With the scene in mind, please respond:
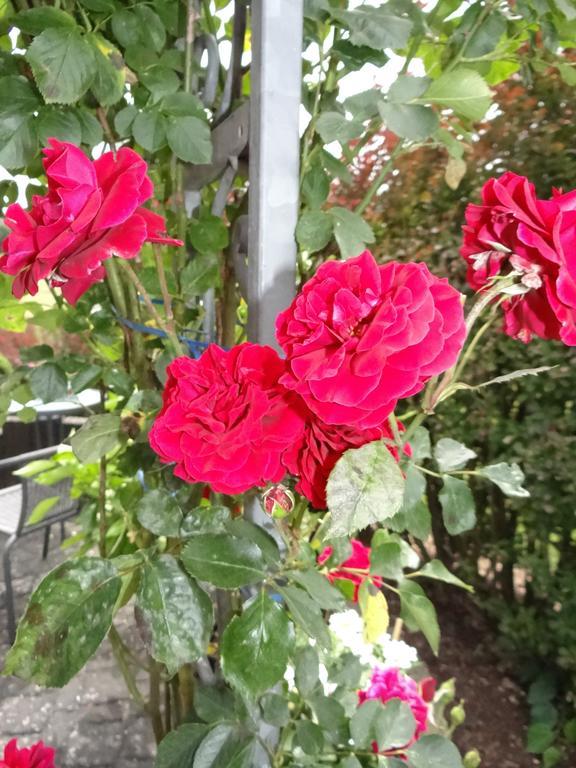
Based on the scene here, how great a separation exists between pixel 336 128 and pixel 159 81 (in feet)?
0.70

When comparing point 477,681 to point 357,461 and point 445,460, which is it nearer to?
point 445,460

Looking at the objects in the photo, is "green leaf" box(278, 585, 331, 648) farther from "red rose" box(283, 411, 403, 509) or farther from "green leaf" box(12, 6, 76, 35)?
"green leaf" box(12, 6, 76, 35)

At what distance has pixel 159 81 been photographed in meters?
0.69

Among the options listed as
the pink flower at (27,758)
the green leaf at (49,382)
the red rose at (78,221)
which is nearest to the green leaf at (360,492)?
the red rose at (78,221)

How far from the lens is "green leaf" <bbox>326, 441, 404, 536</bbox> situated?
428 millimetres

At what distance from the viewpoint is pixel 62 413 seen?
354 centimetres

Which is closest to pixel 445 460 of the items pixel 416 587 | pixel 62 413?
pixel 416 587

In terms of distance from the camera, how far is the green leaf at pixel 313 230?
0.64 metres

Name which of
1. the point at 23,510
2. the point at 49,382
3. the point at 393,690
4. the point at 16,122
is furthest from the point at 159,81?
the point at 23,510

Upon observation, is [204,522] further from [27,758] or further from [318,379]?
[27,758]

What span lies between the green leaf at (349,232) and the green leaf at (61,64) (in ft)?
0.99

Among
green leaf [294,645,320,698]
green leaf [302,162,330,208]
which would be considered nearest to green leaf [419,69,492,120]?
green leaf [302,162,330,208]

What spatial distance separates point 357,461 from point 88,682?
173 centimetres

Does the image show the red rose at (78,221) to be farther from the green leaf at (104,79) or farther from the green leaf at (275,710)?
the green leaf at (275,710)
